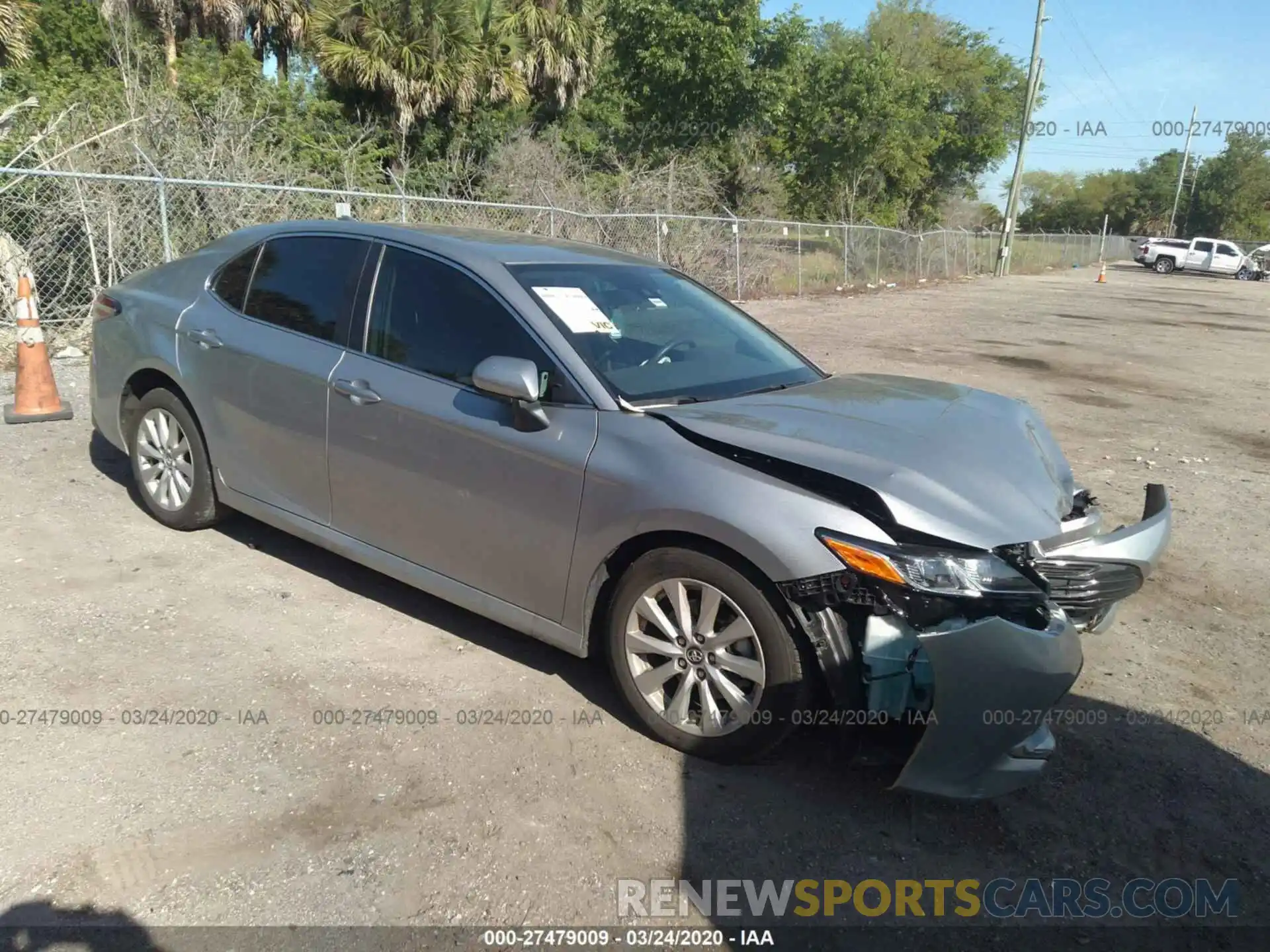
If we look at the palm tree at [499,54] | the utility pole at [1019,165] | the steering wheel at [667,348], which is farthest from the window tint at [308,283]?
the utility pole at [1019,165]

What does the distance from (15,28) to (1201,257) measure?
46047mm

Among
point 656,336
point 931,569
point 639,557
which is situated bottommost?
point 639,557

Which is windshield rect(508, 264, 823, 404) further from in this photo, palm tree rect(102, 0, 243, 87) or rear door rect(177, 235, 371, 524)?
palm tree rect(102, 0, 243, 87)

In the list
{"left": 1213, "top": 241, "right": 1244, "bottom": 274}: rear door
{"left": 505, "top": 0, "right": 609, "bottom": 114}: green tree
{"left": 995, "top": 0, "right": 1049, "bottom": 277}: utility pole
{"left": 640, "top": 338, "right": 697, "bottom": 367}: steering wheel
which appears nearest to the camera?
{"left": 640, "top": 338, "right": 697, "bottom": 367}: steering wheel

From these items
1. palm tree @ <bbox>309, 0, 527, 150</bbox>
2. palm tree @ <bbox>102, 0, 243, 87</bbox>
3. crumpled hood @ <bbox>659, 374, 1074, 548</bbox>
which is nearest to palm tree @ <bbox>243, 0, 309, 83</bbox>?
palm tree @ <bbox>102, 0, 243, 87</bbox>

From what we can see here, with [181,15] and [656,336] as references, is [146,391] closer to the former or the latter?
[656,336]

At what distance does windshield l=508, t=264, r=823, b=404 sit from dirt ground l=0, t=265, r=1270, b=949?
120 cm

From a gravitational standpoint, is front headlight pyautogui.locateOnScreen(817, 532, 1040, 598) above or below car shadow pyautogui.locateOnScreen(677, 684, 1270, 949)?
above

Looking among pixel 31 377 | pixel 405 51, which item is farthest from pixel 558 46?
pixel 31 377

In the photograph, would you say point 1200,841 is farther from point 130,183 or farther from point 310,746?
point 130,183

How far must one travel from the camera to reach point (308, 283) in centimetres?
450

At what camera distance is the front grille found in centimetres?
318

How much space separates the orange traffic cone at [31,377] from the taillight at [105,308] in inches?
72.1

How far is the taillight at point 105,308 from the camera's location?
5.29 m
